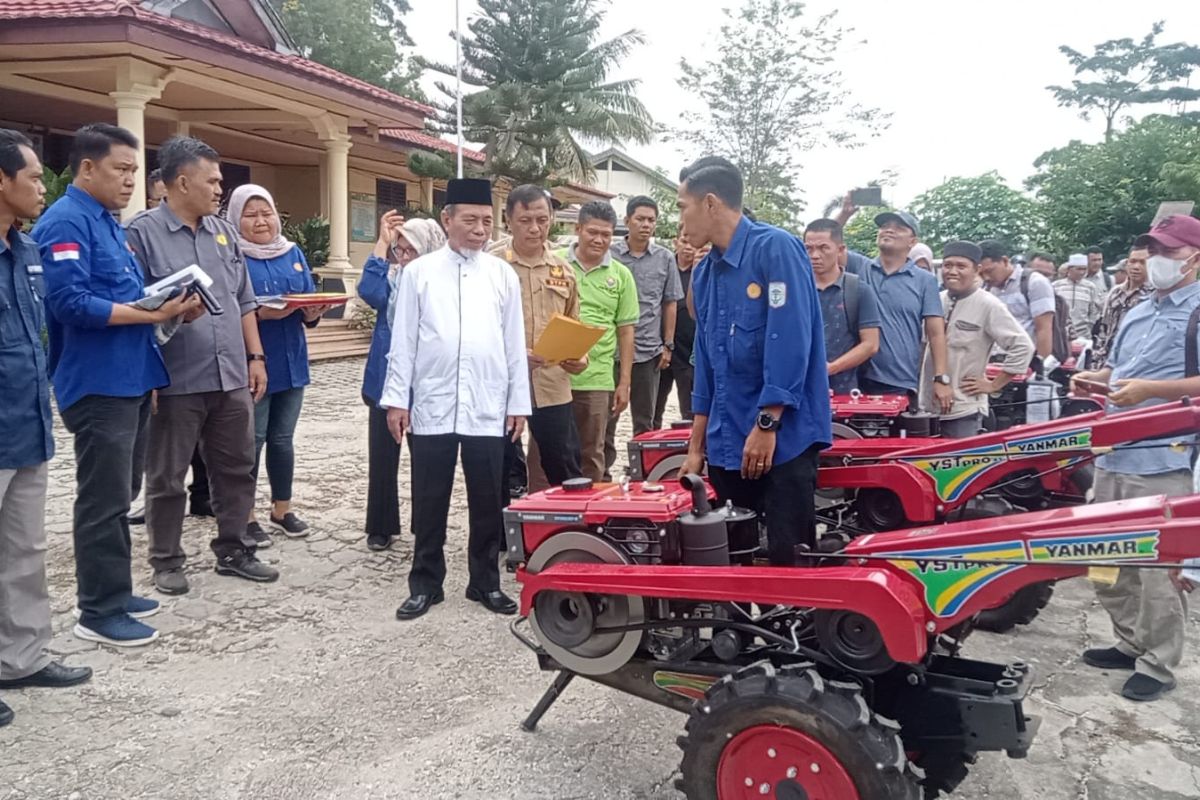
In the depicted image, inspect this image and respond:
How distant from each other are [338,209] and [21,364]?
1216cm

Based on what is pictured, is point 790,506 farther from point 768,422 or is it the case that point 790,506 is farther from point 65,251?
point 65,251

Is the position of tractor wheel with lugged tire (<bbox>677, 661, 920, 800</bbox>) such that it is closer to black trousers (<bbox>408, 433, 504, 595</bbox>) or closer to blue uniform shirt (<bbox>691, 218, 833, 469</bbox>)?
blue uniform shirt (<bbox>691, 218, 833, 469</bbox>)

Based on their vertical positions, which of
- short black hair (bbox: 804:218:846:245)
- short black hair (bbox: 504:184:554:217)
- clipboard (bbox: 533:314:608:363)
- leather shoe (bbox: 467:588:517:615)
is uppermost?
short black hair (bbox: 504:184:554:217)

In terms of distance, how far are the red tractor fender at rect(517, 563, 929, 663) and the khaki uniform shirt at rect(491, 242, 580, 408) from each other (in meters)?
2.01

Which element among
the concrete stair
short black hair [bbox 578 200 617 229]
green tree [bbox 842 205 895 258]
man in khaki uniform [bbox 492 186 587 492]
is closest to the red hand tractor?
man in khaki uniform [bbox 492 186 587 492]

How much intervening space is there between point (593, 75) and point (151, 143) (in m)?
13.3

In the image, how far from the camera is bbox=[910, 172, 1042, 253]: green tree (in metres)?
19.8

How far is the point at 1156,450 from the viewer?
11.8 feet

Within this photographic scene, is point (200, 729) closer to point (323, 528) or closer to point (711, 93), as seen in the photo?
point (323, 528)

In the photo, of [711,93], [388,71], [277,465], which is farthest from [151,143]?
[388,71]

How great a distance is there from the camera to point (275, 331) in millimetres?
4957

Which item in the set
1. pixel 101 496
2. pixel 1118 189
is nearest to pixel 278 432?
pixel 101 496

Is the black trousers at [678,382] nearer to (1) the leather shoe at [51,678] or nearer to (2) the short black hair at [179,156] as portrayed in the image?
(2) the short black hair at [179,156]

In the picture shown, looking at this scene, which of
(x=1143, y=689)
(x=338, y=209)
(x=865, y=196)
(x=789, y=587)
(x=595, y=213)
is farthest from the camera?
(x=338, y=209)
